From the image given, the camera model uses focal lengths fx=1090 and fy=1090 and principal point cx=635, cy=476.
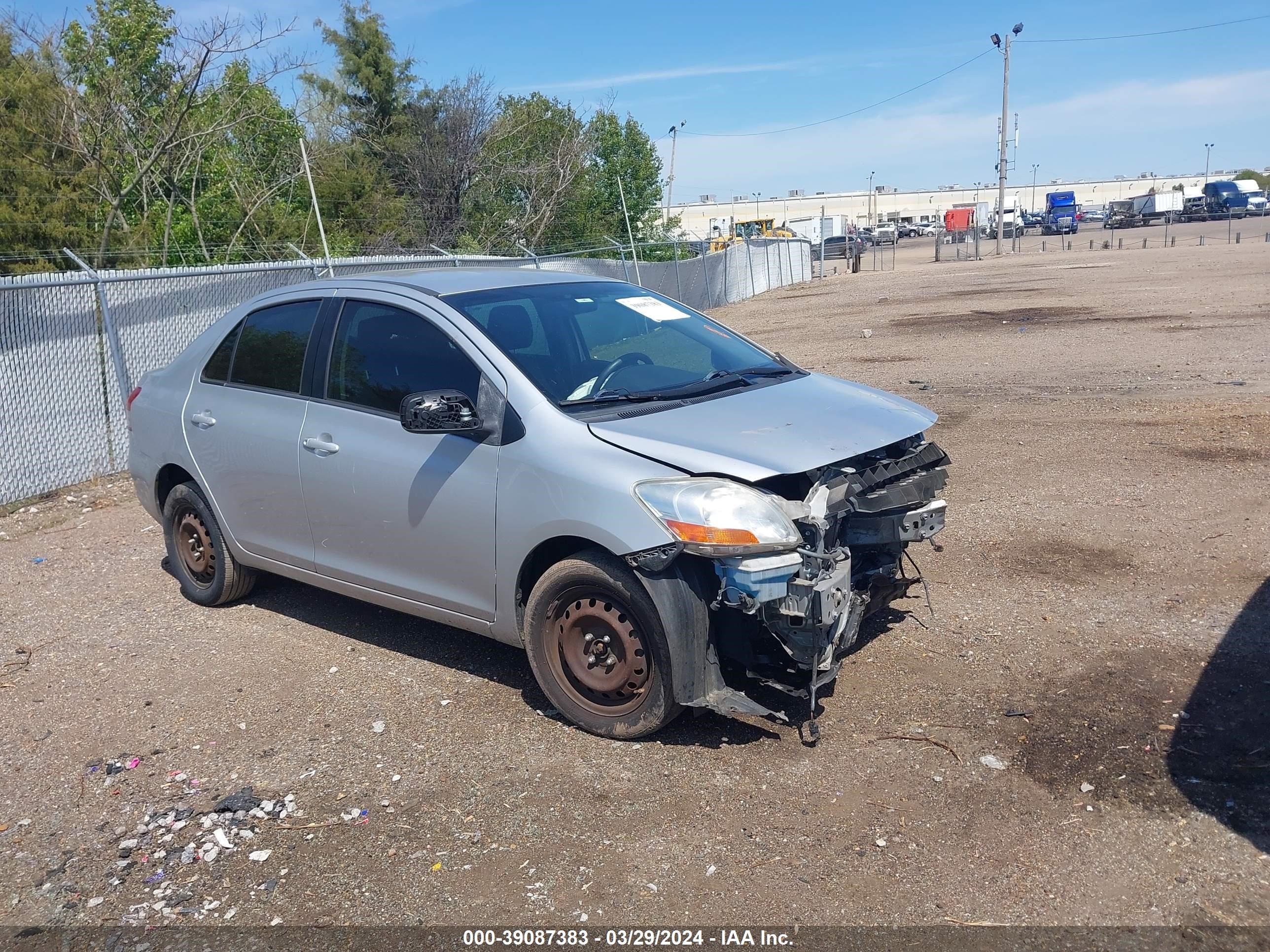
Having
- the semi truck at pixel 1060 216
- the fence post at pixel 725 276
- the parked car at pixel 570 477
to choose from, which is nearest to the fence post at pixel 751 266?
the fence post at pixel 725 276

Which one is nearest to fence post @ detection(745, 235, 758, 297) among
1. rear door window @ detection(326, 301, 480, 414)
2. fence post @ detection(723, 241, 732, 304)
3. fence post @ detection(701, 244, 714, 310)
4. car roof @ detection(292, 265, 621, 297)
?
fence post @ detection(723, 241, 732, 304)

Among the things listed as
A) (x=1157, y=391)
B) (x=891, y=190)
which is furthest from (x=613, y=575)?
(x=891, y=190)

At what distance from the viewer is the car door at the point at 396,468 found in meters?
4.63

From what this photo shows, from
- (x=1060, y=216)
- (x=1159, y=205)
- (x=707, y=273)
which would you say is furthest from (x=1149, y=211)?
(x=707, y=273)

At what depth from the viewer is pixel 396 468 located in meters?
4.85

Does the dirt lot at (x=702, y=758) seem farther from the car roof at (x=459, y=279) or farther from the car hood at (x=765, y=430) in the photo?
the car roof at (x=459, y=279)

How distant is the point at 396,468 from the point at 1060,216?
262 ft

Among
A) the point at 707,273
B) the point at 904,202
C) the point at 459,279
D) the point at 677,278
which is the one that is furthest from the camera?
the point at 904,202

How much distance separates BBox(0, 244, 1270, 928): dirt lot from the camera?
3391mm

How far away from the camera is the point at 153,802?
4.13 metres

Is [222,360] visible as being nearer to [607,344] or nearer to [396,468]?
[396,468]

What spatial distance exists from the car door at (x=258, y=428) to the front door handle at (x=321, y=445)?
108 mm

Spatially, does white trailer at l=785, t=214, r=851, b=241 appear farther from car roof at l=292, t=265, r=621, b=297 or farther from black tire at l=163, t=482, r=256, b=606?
black tire at l=163, t=482, r=256, b=606

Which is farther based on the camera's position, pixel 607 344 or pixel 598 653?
pixel 607 344
